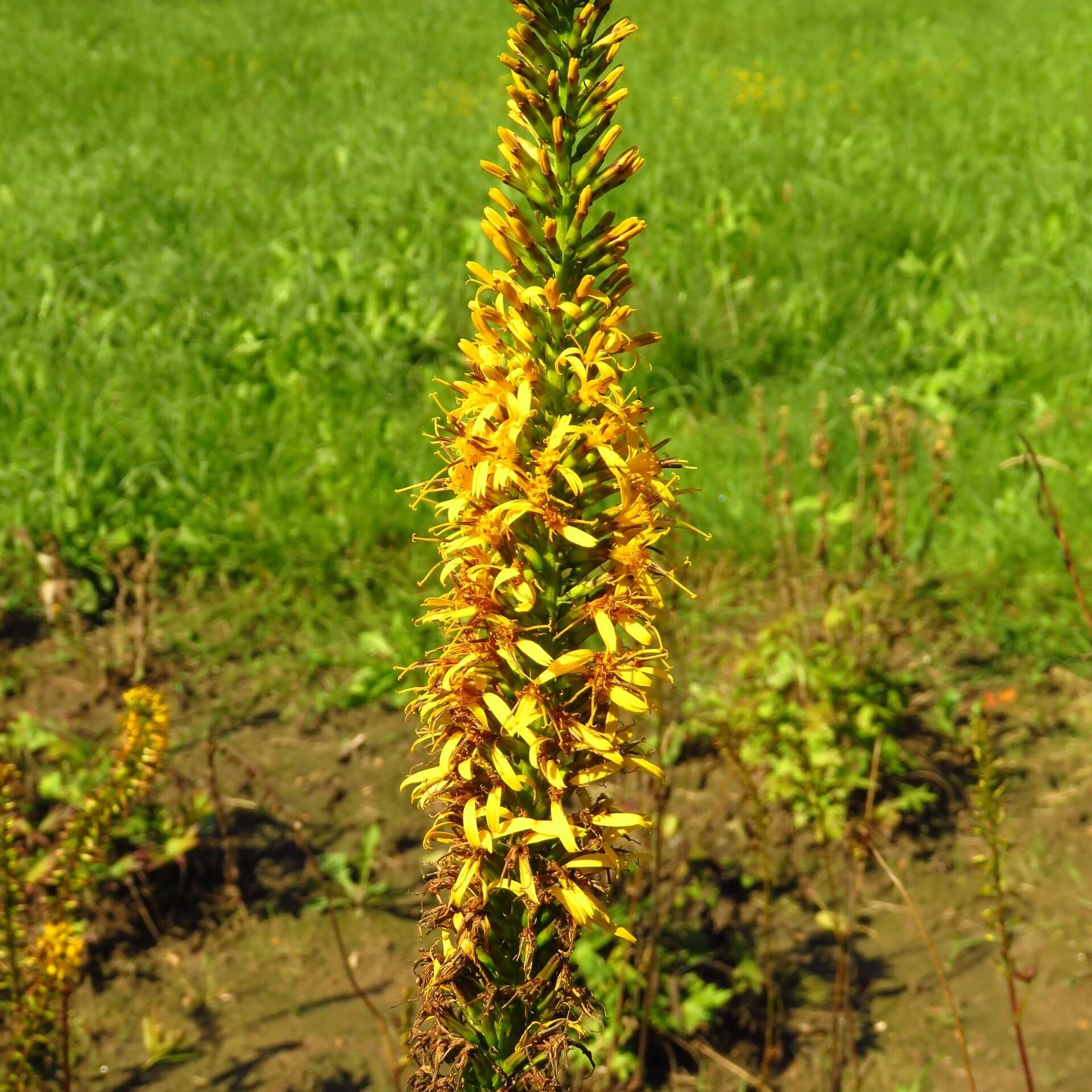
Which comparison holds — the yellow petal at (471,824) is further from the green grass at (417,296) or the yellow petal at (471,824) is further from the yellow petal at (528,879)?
the green grass at (417,296)

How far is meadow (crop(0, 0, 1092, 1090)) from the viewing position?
4312 millimetres

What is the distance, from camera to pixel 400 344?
18.6ft

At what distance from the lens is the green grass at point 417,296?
4.64 m

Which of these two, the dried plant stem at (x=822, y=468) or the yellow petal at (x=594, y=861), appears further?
the dried plant stem at (x=822, y=468)

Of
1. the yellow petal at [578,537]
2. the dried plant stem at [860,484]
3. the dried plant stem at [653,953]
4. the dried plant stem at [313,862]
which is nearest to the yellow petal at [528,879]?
the yellow petal at [578,537]

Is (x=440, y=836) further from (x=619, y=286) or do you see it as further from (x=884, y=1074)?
(x=884, y=1074)

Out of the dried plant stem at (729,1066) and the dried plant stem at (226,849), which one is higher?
the dried plant stem at (226,849)

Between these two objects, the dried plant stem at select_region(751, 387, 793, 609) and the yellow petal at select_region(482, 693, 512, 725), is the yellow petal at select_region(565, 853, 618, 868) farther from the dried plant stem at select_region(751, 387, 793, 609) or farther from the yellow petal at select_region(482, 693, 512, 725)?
the dried plant stem at select_region(751, 387, 793, 609)

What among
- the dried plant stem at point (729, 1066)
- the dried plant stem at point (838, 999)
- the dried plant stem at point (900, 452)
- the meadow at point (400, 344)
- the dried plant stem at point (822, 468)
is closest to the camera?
the dried plant stem at point (838, 999)

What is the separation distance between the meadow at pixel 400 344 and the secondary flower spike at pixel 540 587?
3.63ft

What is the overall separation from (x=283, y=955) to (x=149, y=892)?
17.3 inches

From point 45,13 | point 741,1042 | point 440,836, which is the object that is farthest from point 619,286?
point 45,13


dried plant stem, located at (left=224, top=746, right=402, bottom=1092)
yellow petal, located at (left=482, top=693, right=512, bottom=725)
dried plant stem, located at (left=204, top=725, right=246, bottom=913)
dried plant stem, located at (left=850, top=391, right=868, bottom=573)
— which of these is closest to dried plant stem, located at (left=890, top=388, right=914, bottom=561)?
dried plant stem, located at (left=850, top=391, right=868, bottom=573)

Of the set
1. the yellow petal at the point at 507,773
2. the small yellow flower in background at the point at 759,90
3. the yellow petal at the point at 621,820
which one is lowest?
the yellow petal at the point at 621,820
